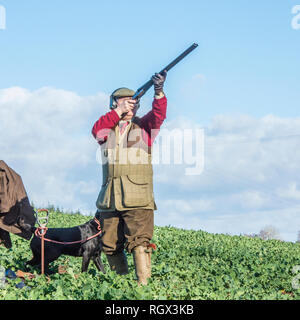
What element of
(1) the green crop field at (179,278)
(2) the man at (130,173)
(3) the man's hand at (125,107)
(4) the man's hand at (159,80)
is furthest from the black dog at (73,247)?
Answer: (4) the man's hand at (159,80)

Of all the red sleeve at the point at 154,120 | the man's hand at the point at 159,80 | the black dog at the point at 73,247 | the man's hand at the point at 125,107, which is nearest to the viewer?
the man's hand at the point at 159,80

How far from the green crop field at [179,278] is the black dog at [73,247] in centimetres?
19

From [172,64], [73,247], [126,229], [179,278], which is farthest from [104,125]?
[179,278]

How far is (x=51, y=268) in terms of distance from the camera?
9141 mm

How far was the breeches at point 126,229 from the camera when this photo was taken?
709cm

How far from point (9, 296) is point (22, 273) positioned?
217 cm

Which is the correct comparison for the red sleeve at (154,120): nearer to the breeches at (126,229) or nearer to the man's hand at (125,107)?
the man's hand at (125,107)

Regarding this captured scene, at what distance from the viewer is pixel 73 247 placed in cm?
888

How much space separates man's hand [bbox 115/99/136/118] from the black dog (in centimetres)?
247

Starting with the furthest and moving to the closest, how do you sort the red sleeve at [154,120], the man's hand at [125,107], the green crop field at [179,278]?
the man's hand at [125,107] → the red sleeve at [154,120] → the green crop field at [179,278]

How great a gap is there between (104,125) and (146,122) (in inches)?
21.2

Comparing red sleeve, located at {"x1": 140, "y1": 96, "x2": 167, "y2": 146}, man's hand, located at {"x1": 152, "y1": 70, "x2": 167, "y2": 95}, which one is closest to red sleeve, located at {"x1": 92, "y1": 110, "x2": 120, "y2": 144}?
red sleeve, located at {"x1": 140, "y1": 96, "x2": 167, "y2": 146}

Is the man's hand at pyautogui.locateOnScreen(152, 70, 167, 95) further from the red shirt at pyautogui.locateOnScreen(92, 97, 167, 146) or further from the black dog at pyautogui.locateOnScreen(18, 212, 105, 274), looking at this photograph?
the black dog at pyautogui.locateOnScreen(18, 212, 105, 274)
